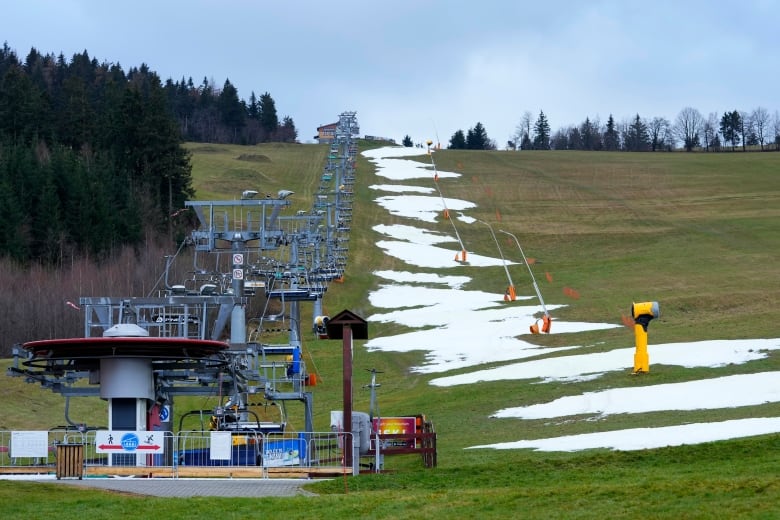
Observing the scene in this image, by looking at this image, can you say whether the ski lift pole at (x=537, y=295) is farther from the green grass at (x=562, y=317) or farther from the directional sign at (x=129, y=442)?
the directional sign at (x=129, y=442)

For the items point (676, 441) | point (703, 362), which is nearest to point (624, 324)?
point (703, 362)

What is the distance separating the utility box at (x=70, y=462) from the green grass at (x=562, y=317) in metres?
2.16

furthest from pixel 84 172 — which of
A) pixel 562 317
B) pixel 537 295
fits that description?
pixel 562 317

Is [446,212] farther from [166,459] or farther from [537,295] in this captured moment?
[166,459]

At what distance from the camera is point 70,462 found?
2772cm

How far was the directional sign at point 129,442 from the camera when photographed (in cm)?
2941

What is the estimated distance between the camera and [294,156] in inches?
6314

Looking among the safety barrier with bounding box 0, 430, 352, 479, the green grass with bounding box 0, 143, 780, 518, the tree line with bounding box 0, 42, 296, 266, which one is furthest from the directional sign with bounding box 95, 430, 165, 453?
the tree line with bounding box 0, 42, 296, 266

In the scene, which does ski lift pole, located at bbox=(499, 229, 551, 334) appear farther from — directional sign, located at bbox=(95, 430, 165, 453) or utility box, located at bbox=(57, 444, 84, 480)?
utility box, located at bbox=(57, 444, 84, 480)

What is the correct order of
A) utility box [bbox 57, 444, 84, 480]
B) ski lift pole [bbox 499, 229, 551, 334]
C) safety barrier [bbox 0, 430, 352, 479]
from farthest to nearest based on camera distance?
ski lift pole [bbox 499, 229, 551, 334] → safety barrier [bbox 0, 430, 352, 479] → utility box [bbox 57, 444, 84, 480]

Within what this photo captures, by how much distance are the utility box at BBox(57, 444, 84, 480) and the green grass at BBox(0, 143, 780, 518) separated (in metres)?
2.16

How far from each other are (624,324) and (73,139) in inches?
3039

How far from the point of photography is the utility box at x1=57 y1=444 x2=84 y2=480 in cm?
2755

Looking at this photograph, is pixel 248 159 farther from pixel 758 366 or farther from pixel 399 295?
pixel 758 366
